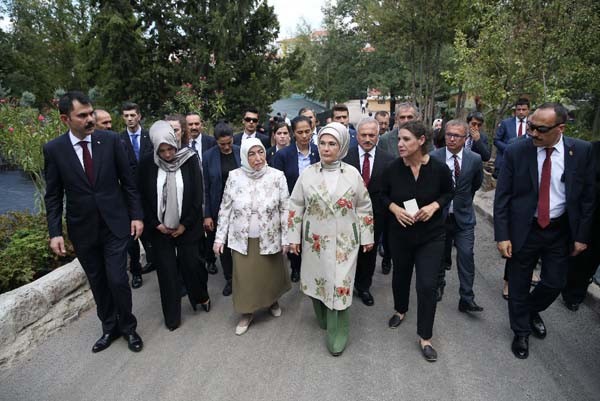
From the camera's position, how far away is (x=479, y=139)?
4992 millimetres

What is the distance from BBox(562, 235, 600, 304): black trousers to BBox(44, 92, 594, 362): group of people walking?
10.9 inches

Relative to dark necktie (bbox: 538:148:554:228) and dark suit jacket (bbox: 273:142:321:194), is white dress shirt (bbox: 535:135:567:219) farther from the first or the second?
dark suit jacket (bbox: 273:142:321:194)

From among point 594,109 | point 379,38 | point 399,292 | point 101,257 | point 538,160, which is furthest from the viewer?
point 379,38

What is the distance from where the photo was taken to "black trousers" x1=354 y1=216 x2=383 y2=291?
13.3 ft

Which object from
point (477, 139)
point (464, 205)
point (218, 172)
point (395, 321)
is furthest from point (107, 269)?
point (477, 139)

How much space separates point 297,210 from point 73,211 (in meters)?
1.85

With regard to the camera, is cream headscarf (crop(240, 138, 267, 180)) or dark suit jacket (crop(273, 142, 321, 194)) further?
dark suit jacket (crop(273, 142, 321, 194))

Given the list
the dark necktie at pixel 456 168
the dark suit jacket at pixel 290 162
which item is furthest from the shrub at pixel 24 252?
the dark necktie at pixel 456 168

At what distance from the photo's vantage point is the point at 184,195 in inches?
136

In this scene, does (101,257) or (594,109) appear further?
(594,109)

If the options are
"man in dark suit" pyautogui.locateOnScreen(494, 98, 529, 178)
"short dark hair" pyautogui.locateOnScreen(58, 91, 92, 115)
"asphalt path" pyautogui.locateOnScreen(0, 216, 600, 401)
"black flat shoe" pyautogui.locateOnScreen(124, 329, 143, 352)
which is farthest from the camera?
"man in dark suit" pyautogui.locateOnScreen(494, 98, 529, 178)

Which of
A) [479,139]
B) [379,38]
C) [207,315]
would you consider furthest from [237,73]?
[207,315]

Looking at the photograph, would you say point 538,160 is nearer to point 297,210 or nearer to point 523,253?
point 523,253

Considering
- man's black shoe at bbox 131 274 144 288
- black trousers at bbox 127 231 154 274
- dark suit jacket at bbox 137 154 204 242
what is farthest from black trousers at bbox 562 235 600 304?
man's black shoe at bbox 131 274 144 288
